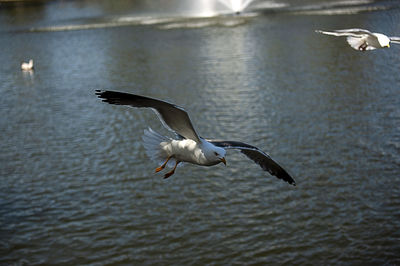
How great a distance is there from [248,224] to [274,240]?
67 cm

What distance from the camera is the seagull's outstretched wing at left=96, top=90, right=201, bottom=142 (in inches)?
232

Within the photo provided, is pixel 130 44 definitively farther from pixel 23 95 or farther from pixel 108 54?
pixel 23 95

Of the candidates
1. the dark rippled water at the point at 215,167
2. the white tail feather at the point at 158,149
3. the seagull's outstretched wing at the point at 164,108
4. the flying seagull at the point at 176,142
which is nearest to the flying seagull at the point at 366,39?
the flying seagull at the point at 176,142

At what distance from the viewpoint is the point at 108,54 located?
85.8 ft

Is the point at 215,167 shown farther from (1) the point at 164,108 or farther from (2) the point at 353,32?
(1) the point at 164,108

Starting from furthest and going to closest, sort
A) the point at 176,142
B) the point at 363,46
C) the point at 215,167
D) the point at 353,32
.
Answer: the point at 215,167, the point at 363,46, the point at 353,32, the point at 176,142

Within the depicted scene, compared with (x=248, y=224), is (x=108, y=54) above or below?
above

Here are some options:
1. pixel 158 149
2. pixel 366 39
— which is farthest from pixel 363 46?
pixel 158 149

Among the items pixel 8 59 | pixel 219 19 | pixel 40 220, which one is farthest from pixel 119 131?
pixel 219 19

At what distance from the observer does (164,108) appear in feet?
20.1

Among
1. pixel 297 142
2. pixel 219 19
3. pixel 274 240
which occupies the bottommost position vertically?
pixel 274 240

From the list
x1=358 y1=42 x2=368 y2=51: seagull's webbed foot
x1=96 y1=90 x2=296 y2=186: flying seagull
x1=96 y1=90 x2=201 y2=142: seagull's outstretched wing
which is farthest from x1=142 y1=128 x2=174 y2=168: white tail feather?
x1=358 y1=42 x2=368 y2=51: seagull's webbed foot

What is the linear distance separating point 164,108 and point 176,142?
61cm

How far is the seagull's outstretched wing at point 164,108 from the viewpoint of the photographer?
5.89 m
